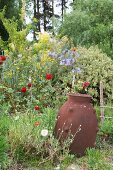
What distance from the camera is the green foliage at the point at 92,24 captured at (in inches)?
492

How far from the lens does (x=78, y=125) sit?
184 inches

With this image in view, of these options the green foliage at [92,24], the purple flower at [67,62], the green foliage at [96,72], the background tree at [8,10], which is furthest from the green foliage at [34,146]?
the background tree at [8,10]

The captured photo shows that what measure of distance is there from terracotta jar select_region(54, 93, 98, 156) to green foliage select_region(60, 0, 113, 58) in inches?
276

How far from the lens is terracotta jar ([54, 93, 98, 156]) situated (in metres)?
4.70

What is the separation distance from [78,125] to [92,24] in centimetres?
1000

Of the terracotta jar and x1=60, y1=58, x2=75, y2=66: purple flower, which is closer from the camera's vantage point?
the terracotta jar

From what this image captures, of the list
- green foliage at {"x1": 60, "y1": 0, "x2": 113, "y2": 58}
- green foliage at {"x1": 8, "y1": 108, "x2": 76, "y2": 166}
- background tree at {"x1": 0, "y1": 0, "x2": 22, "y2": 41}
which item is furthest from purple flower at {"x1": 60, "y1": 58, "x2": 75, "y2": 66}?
background tree at {"x1": 0, "y1": 0, "x2": 22, "y2": 41}

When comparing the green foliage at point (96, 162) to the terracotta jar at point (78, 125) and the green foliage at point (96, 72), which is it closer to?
the terracotta jar at point (78, 125)

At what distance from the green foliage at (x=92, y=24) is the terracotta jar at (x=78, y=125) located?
7.00m

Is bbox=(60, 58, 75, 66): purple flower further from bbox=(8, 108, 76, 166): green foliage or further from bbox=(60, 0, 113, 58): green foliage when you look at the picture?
bbox=(8, 108, 76, 166): green foliage

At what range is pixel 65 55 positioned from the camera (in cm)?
884

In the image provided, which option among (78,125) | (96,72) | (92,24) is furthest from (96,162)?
(92,24)

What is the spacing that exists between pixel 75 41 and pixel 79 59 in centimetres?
559

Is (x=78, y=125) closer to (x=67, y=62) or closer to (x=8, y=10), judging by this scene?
(x=67, y=62)
